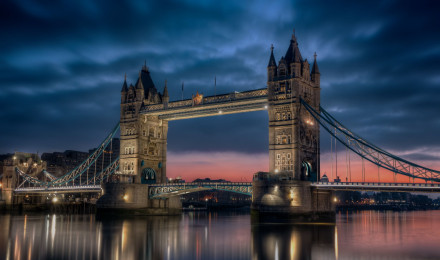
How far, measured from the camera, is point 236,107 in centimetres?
6272

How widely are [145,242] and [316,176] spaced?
30595 millimetres

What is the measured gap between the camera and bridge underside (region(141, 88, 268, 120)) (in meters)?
60.8

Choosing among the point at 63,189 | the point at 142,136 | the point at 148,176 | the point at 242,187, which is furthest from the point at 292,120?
the point at 63,189

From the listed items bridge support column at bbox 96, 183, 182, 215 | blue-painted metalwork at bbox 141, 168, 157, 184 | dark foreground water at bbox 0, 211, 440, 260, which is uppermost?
blue-painted metalwork at bbox 141, 168, 157, 184

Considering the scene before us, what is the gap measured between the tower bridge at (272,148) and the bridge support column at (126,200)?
0.15 metres

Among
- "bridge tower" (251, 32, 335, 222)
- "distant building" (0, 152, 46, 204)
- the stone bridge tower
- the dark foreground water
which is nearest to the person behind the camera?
the dark foreground water

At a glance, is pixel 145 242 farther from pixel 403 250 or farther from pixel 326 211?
pixel 326 211

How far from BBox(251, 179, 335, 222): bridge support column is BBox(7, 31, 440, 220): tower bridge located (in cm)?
12

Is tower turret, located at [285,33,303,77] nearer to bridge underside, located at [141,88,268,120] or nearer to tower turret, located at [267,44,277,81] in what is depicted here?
tower turret, located at [267,44,277,81]

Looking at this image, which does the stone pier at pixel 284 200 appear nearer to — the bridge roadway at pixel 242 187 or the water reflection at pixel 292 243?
the bridge roadway at pixel 242 187

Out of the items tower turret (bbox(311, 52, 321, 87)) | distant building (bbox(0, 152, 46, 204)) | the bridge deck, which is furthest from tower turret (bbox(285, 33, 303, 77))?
distant building (bbox(0, 152, 46, 204))

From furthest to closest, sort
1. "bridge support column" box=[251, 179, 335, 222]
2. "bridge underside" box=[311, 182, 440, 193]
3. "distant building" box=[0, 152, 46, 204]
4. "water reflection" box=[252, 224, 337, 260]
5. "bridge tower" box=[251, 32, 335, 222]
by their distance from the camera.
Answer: "distant building" box=[0, 152, 46, 204] → "bridge tower" box=[251, 32, 335, 222] → "bridge support column" box=[251, 179, 335, 222] → "bridge underside" box=[311, 182, 440, 193] → "water reflection" box=[252, 224, 337, 260]

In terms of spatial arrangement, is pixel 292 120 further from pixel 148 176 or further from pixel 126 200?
pixel 148 176

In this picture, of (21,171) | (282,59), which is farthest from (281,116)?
(21,171)
